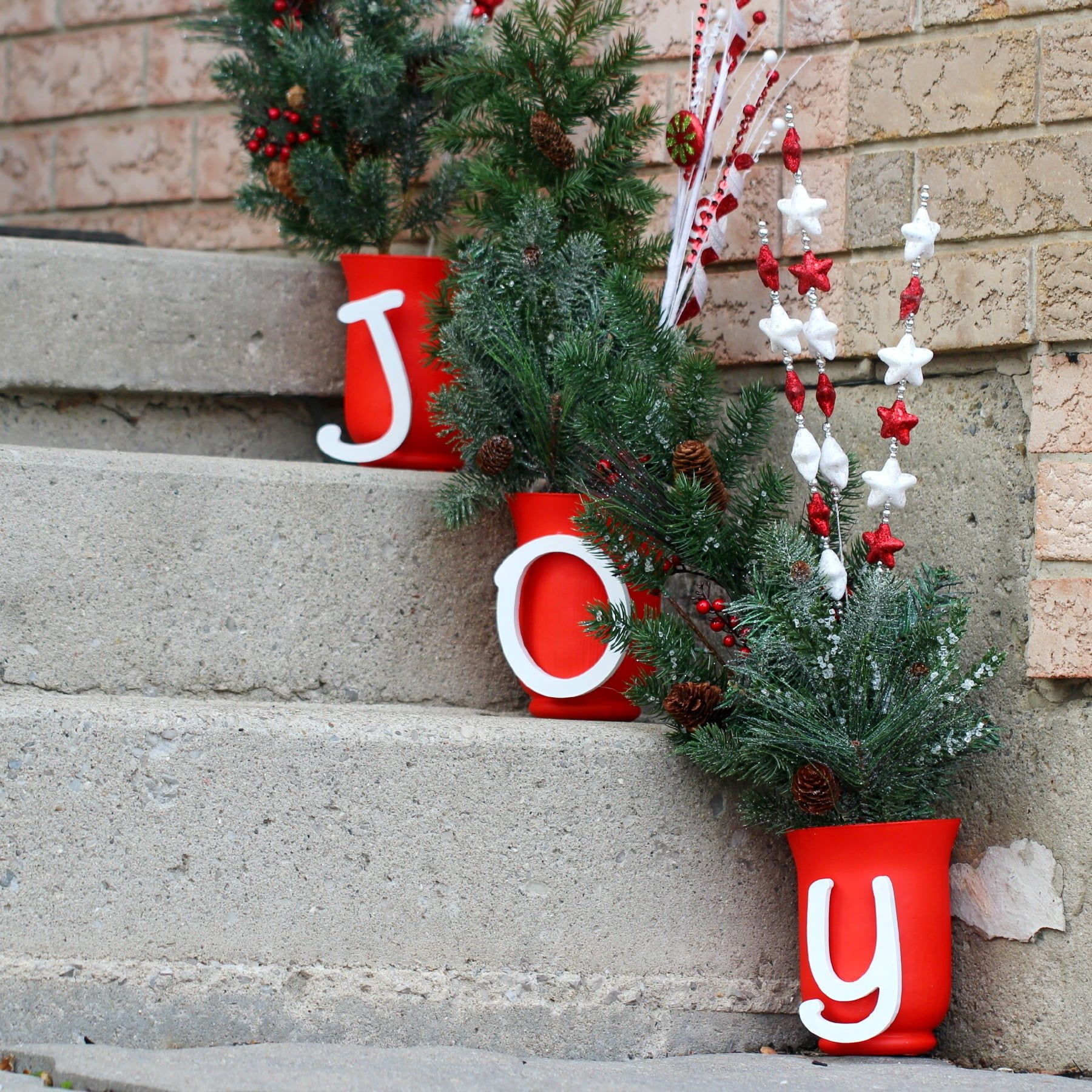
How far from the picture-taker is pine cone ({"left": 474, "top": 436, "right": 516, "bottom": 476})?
144cm

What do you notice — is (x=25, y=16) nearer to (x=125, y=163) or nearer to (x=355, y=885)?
(x=125, y=163)

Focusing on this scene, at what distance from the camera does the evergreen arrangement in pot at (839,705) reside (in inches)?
49.1

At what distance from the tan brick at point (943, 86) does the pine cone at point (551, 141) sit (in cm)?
34

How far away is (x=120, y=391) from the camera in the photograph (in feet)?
5.70

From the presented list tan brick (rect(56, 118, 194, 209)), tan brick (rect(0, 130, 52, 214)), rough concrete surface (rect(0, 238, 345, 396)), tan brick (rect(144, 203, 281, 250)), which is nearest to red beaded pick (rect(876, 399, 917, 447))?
rough concrete surface (rect(0, 238, 345, 396))

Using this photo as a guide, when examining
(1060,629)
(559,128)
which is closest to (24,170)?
(559,128)

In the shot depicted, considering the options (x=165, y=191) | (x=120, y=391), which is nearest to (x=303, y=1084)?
(x=120, y=391)

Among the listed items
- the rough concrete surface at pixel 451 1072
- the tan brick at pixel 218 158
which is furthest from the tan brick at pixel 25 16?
the rough concrete surface at pixel 451 1072

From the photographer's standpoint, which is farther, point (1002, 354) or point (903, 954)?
point (1002, 354)

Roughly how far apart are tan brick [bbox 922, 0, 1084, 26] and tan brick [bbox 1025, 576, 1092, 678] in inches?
24.4

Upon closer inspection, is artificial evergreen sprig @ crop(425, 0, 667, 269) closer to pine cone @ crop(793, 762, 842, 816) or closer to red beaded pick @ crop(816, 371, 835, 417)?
red beaded pick @ crop(816, 371, 835, 417)

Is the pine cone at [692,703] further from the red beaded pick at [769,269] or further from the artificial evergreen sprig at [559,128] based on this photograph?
the artificial evergreen sprig at [559,128]

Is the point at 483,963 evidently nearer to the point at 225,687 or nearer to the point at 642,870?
the point at 642,870

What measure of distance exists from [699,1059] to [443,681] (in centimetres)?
51
